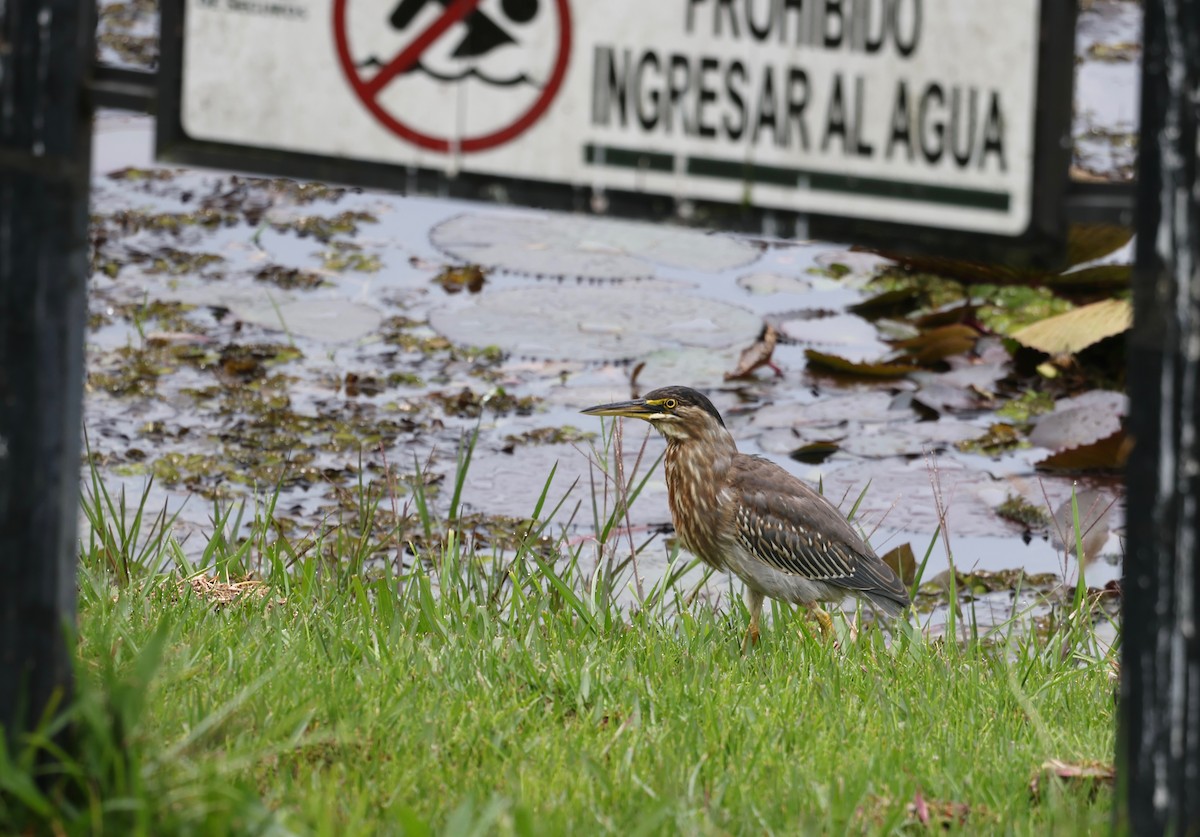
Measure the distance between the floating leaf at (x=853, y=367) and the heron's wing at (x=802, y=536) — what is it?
4.42ft

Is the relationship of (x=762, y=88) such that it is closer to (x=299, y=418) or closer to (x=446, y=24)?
(x=446, y=24)

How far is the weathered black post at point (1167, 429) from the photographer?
1.92m

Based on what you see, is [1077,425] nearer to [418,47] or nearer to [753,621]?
[753,621]

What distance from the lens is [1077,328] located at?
6.01 m

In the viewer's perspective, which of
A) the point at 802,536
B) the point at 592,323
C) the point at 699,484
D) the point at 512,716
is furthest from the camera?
the point at 592,323

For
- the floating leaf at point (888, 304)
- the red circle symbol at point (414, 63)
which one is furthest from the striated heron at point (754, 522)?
the red circle symbol at point (414, 63)

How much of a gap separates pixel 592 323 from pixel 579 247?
3.04 ft

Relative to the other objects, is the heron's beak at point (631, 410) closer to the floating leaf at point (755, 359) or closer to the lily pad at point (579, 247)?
the floating leaf at point (755, 359)

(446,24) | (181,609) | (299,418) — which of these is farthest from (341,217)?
(446,24)

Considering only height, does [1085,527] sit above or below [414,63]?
below

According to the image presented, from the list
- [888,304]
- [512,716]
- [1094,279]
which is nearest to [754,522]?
[512,716]

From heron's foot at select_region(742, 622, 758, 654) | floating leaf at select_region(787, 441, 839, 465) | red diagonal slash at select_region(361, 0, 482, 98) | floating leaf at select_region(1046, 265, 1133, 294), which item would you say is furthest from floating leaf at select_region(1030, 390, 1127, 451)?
red diagonal slash at select_region(361, 0, 482, 98)

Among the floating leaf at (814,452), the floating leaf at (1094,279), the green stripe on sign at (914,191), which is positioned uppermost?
the green stripe on sign at (914,191)

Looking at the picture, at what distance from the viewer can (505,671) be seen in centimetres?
327
